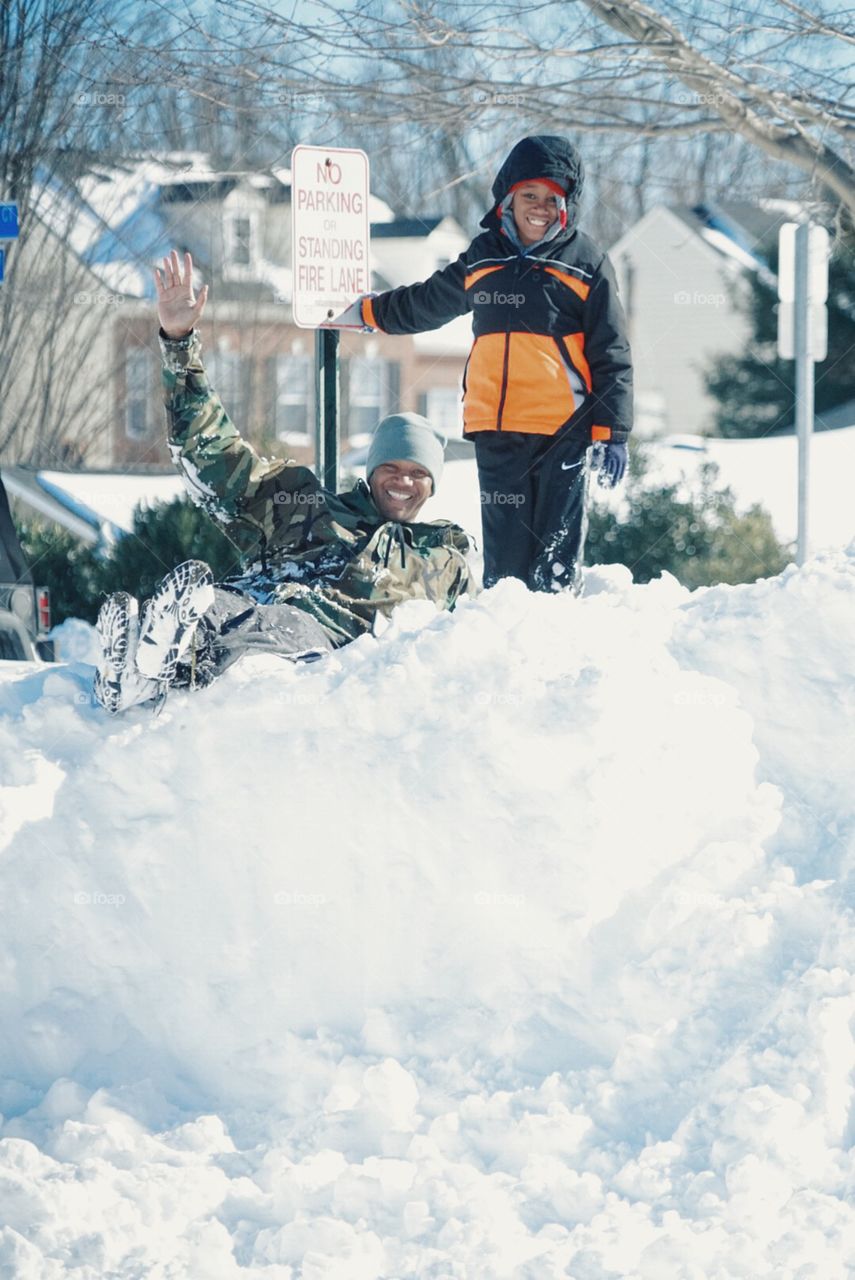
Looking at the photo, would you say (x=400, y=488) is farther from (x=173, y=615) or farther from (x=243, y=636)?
(x=173, y=615)

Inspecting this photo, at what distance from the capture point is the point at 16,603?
5.77 meters

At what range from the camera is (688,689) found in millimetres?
3863

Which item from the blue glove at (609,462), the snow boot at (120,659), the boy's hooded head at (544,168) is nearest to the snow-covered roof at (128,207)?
the boy's hooded head at (544,168)

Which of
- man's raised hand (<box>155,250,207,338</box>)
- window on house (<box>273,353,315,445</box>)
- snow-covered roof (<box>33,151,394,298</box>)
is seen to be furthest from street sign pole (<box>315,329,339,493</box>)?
window on house (<box>273,353,315,445</box>)

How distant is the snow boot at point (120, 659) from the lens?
3645 millimetres

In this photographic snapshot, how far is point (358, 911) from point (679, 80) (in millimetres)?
6247

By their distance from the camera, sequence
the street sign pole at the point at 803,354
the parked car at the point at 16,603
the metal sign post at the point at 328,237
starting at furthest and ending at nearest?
the street sign pole at the point at 803,354, the parked car at the point at 16,603, the metal sign post at the point at 328,237

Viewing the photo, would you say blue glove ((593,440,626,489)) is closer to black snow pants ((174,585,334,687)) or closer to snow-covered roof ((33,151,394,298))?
black snow pants ((174,585,334,687))

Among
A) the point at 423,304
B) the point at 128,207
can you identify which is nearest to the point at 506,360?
the point at 423,304

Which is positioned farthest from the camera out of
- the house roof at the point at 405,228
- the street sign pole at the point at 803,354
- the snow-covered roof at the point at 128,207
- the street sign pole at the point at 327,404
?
the house roof at the point at 405,228

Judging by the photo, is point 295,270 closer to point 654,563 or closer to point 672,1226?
point 672,1226

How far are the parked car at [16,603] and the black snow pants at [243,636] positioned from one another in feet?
5.65

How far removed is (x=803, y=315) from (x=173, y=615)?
493 cm

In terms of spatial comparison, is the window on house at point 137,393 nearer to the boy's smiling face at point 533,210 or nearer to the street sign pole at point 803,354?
the street sign pole at point 803,354
